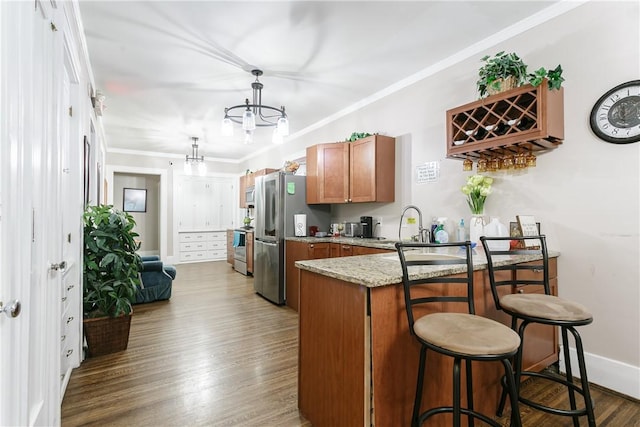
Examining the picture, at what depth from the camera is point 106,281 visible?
264cm

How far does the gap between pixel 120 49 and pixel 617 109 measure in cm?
410

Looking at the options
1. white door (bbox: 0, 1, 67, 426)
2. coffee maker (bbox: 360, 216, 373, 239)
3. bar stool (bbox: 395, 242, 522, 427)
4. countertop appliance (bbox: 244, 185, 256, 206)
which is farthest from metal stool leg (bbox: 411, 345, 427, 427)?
countertop appliance (bbox: 244, 185, 256, 206)

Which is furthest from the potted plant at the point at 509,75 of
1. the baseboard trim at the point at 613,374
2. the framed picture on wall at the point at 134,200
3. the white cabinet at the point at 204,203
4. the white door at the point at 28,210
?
the framed picture on wall at the point at 134,200

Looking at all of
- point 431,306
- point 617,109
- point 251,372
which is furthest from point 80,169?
point 617,109

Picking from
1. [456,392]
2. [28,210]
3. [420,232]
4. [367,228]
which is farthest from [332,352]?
[367,228]

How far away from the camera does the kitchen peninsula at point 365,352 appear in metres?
1.36

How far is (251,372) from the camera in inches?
92.7

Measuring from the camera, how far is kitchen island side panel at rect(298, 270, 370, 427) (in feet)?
4.51

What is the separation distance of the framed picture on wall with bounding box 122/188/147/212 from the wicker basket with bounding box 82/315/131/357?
21.5ft

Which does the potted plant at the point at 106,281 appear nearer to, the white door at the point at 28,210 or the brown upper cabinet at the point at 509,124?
the white door at the point at 28,210

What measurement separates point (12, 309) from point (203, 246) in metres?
7.30

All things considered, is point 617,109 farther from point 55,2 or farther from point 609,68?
point 55,2

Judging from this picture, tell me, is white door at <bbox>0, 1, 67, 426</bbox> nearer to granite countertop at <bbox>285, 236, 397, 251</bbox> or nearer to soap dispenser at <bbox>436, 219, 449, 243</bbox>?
granite countertop at <bbox>285, 236, 397, 251</bbox>

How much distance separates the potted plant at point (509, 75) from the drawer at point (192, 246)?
713 cm
